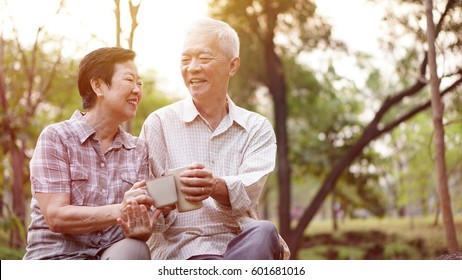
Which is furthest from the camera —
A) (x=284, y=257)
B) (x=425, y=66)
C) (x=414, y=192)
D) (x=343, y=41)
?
(x=414, y=192)

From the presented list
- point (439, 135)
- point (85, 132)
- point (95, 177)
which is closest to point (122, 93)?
point (85, 132)

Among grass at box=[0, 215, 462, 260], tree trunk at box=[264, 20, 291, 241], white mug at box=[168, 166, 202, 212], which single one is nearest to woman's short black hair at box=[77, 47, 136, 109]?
white mug at box=[168, 166, 202, 212]

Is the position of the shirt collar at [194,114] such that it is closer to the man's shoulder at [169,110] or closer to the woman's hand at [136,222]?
the man's shoulder at [169,110]

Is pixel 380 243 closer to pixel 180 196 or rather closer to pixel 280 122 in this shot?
pixel 280 122

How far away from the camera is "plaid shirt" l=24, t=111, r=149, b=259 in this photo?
2.39 meters

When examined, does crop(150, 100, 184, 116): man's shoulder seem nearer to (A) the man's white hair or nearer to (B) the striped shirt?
(B) the striped shirt

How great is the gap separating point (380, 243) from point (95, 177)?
527 inches

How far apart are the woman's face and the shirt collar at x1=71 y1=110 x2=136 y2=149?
3.3 inches

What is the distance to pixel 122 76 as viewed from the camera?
8.63 ft

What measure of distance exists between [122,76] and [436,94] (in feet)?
9.57

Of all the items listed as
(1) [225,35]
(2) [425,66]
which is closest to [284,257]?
(1) [225,35]

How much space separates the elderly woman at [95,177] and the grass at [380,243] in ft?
34.3

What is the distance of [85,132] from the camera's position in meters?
2.53
